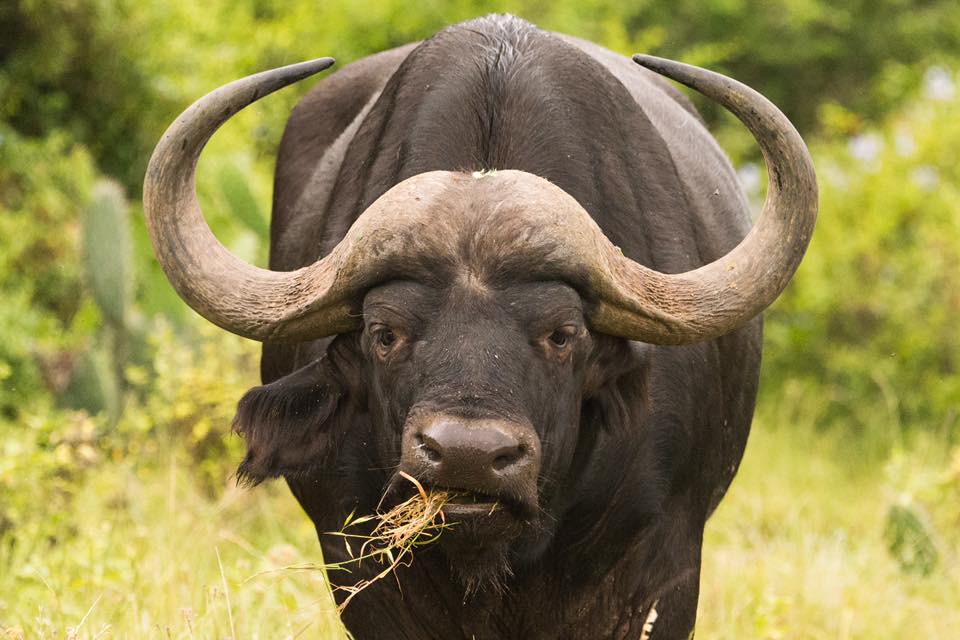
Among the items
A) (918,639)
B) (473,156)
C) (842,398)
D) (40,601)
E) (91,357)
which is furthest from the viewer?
(842,398)

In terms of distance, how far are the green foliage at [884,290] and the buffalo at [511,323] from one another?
4.86m

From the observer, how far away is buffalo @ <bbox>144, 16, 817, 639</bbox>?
371 cm

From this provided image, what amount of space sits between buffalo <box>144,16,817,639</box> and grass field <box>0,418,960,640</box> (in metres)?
0.48

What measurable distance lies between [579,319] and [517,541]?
65 centimetres

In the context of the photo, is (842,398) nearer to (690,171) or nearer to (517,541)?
(690,171)

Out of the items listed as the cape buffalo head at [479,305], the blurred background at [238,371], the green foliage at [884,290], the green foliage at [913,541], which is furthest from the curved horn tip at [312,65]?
the green foliage at [884,290]

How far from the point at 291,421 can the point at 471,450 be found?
94 cm

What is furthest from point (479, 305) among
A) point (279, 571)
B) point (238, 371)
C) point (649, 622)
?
point (238, 371)

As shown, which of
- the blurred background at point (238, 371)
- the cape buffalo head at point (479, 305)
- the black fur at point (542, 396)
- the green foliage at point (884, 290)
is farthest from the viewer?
the green foliage at point (884, 290)

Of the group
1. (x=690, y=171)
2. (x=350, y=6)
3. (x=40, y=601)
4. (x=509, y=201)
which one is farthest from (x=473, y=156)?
(x=350, y=6)

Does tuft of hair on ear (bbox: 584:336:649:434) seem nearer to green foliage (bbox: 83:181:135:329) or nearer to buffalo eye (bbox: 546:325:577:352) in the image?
buffalo eye (bbox: 546:325:577:352)

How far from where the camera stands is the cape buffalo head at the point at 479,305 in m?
Result: 3.57

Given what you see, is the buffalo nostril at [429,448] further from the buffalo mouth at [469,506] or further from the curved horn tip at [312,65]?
the curved horn tip at [312,65]

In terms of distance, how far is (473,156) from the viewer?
14.0 ft
